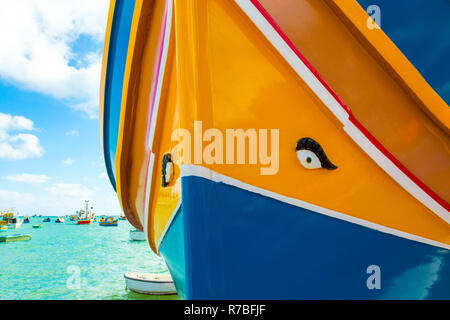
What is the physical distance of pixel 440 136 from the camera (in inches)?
69.6

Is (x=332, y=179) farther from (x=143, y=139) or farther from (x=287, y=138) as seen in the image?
(x=143, y=139)

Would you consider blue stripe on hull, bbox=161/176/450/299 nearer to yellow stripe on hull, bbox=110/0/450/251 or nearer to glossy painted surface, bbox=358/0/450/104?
yellow stripe on hull, bbox=110/0/450/251

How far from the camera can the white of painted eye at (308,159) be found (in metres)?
1.61

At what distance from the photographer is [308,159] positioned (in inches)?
63.4

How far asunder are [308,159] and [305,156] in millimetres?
26

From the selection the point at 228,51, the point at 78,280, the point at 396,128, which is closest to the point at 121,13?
the point at 228,51

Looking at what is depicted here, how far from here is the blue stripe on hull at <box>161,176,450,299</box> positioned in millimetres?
1500

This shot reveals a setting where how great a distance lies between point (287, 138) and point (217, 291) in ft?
3.23

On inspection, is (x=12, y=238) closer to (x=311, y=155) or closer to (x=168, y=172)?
(x=168, y=172)

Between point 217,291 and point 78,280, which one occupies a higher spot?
point 217,291

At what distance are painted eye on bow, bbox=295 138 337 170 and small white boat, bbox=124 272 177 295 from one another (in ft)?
22.7

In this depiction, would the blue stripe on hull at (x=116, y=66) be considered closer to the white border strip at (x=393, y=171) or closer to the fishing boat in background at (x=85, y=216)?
the white border strip at (x=393, y=171)

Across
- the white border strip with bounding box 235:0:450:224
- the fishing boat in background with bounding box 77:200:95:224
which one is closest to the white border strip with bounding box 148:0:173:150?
the white border strip with bounding box 235:0:450:224

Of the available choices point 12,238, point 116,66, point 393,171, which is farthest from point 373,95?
point 12,238
